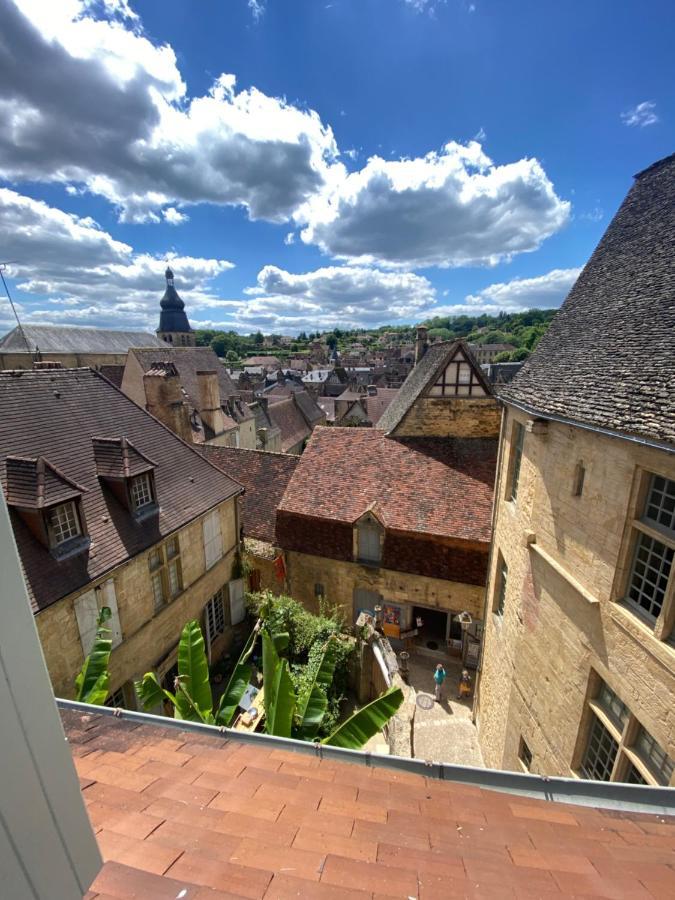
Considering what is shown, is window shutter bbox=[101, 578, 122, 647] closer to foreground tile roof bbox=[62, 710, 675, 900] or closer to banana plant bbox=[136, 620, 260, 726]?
banana plant bbox=[136, 620, 260, 726]

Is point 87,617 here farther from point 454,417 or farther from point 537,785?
point 454,417

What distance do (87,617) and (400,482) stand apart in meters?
12.1

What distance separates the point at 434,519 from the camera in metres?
16.0

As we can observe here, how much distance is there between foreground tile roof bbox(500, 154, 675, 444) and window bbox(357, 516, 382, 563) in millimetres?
7972

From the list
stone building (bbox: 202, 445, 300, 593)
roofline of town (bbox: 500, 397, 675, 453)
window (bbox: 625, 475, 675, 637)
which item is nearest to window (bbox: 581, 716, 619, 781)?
window (bbox: 625, 475, 675, 637)

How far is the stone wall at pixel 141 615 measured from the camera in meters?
10.1

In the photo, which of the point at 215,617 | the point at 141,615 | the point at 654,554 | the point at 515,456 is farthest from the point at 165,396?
the point at 654,554

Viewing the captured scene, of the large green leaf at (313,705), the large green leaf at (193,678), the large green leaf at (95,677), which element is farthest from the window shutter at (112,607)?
the large green leaf at (313,705)

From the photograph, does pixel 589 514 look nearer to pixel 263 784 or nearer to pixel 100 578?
pixel 263 784

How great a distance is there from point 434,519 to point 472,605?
3.54m

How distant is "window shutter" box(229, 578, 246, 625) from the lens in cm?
1756

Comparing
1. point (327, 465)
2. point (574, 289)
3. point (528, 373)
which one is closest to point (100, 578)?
point (327, 465)

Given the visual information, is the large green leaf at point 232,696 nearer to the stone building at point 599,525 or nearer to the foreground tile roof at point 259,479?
the stone building at point 599,525

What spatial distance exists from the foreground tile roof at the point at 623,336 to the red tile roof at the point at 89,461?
11503mm
